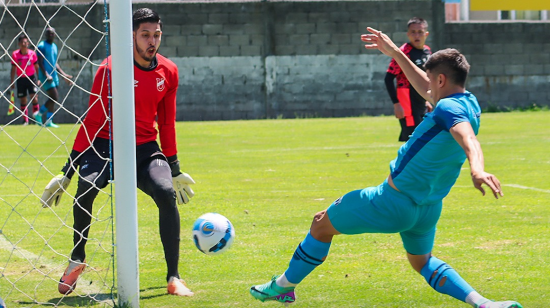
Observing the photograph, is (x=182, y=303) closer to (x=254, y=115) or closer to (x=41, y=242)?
(x=41, y=242)

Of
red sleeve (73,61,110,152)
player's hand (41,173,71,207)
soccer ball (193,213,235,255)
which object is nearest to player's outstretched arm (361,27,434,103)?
soccer ball (193,213,235,255)

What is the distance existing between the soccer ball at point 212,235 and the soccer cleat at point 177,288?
28cm

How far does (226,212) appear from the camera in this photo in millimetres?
8617

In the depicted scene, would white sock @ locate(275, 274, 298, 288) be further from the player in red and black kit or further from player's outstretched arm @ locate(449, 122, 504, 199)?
the player in red and black kit

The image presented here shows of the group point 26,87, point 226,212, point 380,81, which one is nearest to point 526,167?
point 226,212

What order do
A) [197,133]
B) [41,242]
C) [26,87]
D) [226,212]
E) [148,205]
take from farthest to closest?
[26,87]
[197,133]
[148,205]
[226,212]
[41,242]

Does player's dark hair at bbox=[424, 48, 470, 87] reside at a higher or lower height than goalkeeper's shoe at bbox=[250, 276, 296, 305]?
higher

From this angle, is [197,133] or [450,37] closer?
[197,133]

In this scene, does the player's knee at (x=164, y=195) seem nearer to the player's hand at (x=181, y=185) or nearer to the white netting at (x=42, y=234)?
the white netting at (x=42, y=234)

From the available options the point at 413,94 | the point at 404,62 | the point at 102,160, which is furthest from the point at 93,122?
the point at 413,94

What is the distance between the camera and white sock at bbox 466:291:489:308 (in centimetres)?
435

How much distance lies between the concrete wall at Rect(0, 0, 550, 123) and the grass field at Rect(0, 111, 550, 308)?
881 cm

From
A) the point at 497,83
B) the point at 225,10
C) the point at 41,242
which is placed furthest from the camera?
the point at 497,83

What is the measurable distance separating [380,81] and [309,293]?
19896 mm
